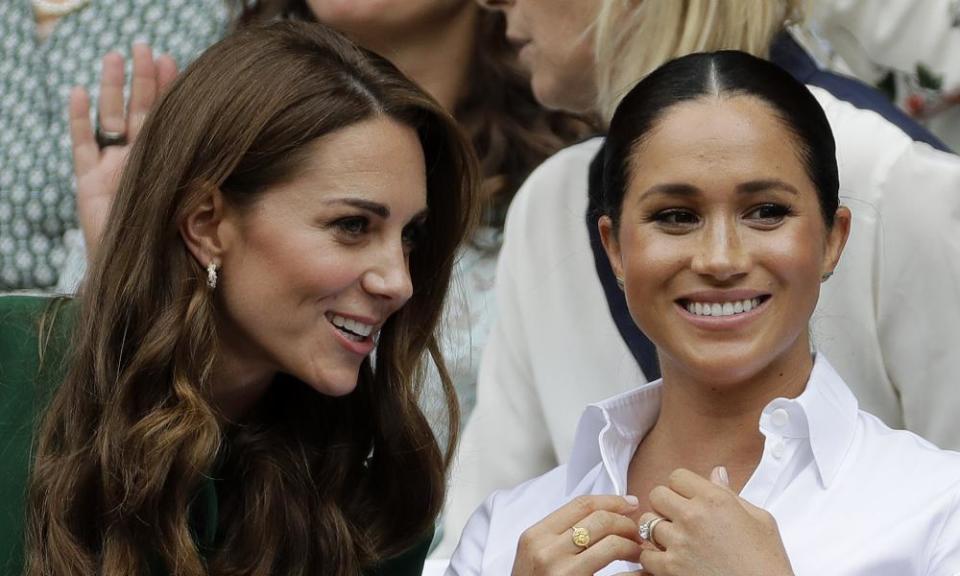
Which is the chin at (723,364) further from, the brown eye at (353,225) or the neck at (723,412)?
the brown eye at (353,225)

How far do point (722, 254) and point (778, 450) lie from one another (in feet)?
0.83

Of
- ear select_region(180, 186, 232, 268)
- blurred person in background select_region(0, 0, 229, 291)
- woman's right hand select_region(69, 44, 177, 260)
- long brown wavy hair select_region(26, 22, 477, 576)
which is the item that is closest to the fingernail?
long brown wavy hair select_region(26, 22, 477, 576)

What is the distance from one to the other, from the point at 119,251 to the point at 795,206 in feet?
3.37

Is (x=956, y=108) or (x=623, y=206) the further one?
(x=956, y=108)

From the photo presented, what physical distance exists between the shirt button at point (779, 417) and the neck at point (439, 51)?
187 centimetres

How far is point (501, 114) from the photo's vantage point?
13.3 feet

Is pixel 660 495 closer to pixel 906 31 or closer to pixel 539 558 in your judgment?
pixel 539 558

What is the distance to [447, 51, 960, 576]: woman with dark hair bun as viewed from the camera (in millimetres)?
2104

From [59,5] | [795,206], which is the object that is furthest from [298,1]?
[795,206]

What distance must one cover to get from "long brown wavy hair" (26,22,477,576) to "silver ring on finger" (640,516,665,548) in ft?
2.35

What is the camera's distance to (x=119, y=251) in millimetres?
2699

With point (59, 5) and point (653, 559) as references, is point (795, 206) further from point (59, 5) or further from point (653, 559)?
point (59, 5)

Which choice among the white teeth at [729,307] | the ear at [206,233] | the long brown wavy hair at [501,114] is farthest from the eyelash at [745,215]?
the long brown wavy hair at [501,114]

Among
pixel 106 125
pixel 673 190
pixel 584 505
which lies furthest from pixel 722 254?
pixel 106 125
